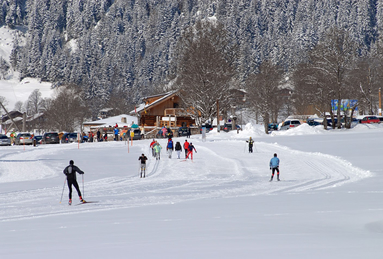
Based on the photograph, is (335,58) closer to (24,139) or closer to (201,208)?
(24,139)

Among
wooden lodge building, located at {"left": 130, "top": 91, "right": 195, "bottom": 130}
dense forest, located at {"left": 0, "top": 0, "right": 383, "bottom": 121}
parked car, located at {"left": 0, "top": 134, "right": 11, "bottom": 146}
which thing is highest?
dense forest, located at {"left": 0, "top": 0, "right": 383, "bottom": 121}

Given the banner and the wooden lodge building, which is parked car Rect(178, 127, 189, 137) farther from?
the banner

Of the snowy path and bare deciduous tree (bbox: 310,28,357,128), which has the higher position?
bare deciduous tree (bbox: 310,28,357,128)

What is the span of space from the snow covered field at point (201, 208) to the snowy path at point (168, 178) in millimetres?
49

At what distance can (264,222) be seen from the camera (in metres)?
9.53

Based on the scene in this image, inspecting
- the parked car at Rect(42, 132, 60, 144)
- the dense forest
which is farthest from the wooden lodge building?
the dense forest

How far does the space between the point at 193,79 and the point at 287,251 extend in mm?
41936

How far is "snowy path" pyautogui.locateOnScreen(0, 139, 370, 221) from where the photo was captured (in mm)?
14414

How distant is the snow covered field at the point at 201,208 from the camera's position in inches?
284

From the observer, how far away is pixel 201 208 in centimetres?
1216

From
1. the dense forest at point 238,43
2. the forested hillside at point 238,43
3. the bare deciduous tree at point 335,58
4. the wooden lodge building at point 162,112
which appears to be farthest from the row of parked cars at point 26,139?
the dense forest at point 238,43

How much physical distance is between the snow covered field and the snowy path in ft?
0.16

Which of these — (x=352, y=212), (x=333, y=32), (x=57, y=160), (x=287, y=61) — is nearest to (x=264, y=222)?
(x=352, y=212)

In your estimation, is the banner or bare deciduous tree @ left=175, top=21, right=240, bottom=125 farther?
the banner
